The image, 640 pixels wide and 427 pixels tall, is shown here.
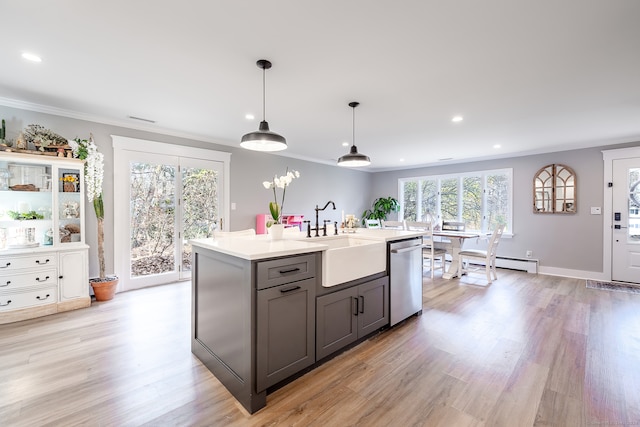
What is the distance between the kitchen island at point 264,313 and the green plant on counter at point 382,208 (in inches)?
224

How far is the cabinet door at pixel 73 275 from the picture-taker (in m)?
3.31

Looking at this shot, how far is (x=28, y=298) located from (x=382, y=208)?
732 cm

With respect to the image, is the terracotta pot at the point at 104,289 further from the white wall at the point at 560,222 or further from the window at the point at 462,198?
the white wall at the point at 560,222

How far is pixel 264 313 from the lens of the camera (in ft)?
5.74

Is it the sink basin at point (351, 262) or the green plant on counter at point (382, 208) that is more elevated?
the green plant on counter at point (382, 208)

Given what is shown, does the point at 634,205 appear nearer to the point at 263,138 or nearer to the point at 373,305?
the point at 373,305

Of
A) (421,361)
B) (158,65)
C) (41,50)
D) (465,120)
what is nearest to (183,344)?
(421,361)

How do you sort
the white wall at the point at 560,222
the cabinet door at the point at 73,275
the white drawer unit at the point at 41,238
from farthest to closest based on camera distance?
the white wall at the point at 560,222
the cabinet door at the point at 73,275
the white drawer unit at the point at 41,238

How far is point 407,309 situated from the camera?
10.2 ft

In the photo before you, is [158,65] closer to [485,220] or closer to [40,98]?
[40,98]

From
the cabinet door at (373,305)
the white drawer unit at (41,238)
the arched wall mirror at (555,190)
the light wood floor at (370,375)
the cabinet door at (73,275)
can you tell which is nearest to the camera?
the light wood floor at (370,375)

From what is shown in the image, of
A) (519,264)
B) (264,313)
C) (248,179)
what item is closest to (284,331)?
(264,313)

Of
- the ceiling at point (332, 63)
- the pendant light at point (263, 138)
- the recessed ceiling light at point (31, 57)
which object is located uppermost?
the recessed ceiling light at point (31, 57)

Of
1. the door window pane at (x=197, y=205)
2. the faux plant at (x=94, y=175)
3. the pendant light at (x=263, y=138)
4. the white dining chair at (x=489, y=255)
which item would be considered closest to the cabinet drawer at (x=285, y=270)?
the pendant light at (x=263, y=138)
